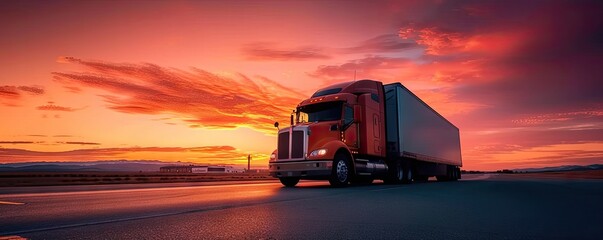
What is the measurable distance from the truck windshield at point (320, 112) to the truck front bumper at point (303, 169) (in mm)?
1871

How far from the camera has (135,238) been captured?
396 cm

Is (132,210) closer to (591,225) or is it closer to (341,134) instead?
(591,225)

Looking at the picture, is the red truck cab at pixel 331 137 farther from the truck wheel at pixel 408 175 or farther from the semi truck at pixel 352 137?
the truck wheel at pixel 408 175

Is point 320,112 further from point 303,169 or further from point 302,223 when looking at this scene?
point 302,223

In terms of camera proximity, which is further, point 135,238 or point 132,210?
point 132,210

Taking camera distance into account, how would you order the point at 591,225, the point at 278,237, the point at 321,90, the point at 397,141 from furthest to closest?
the point at 397,141, the point at 321,90, the point at 591,225, the point at 278,237

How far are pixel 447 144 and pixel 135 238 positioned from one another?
25.7m

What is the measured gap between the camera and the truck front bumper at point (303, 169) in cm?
1410

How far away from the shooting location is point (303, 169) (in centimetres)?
1466

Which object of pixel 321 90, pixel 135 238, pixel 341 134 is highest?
pixel 321 90

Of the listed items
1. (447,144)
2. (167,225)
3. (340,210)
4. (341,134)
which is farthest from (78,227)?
(447,144)

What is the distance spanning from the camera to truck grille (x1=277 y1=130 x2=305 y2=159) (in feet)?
49.1

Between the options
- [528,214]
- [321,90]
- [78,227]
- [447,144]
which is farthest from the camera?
[447,144]

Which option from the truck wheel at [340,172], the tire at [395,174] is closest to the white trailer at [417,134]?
the tire at [395,174]
